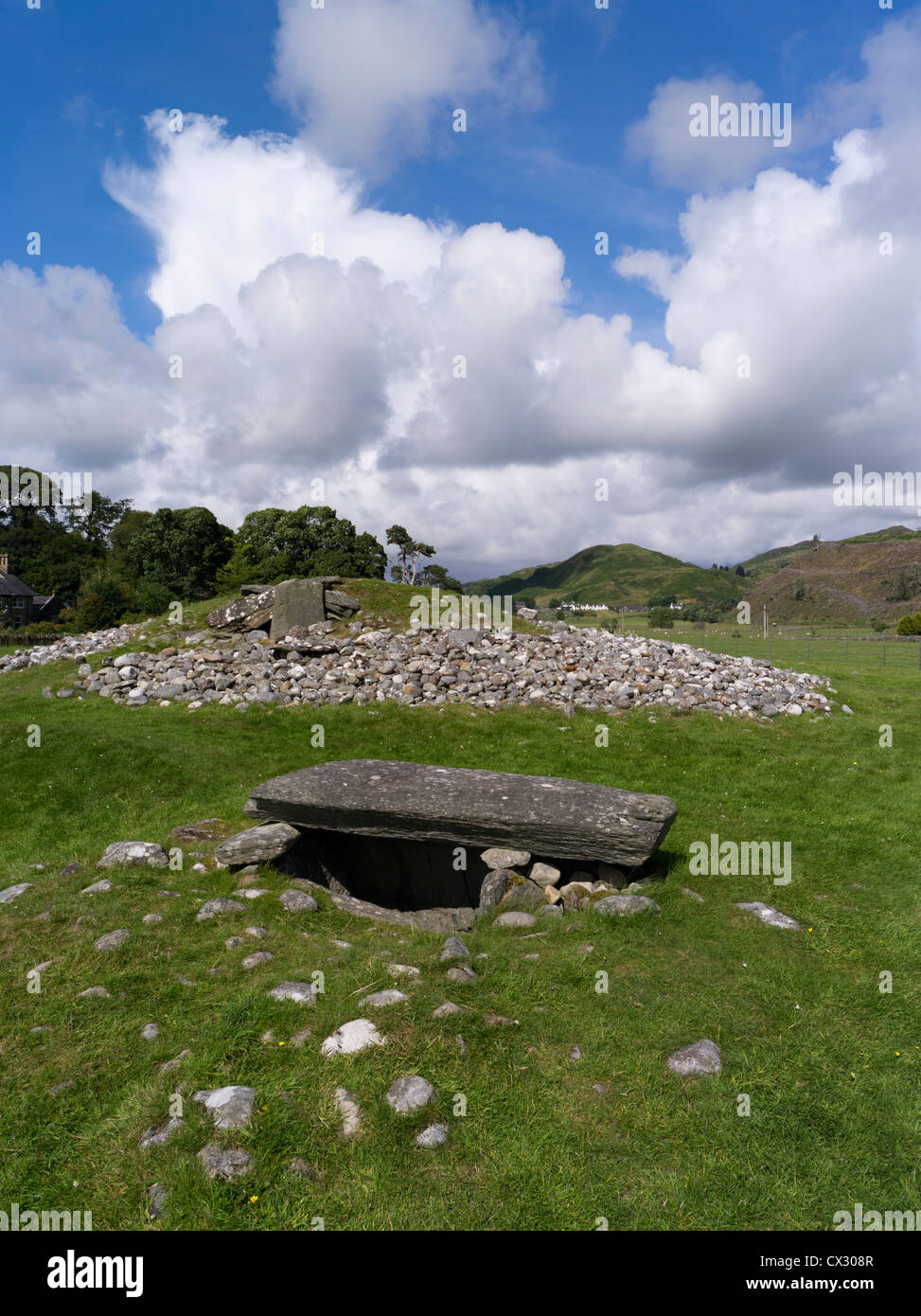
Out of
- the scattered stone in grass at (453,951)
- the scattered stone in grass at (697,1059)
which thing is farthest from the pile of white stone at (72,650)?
the scattered stone in grass at (697,1059)

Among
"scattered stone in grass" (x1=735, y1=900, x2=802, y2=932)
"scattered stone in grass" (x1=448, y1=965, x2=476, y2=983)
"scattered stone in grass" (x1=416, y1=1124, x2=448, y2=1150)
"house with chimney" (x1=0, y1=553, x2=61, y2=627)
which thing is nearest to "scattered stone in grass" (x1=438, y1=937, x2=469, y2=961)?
"scattered stone in grass" (x1=448, y1=965, x2=476, y2=983)

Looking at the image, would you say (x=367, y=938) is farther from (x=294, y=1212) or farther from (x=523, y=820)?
(x=294, y=1212)

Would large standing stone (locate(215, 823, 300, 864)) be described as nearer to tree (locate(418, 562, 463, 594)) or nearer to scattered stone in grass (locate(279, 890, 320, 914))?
scattered stone in grass (locate(279, 890, 320, 914))

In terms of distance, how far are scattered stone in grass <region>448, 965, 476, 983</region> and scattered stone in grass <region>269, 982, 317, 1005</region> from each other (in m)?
1.34

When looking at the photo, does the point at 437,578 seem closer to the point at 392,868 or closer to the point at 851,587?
the point at 392,868

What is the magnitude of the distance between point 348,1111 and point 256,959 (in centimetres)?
251

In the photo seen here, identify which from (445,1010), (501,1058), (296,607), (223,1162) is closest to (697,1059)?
(501,1058)

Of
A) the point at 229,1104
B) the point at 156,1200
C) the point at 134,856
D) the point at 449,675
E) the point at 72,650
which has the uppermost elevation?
the point at 72,650


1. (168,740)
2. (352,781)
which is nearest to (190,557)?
(168,740)

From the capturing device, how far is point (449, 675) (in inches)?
846

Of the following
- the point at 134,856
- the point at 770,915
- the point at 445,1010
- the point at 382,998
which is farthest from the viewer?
the point at 134,856

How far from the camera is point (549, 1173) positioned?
4418 millimetres

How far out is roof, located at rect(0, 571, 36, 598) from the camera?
7425cm
